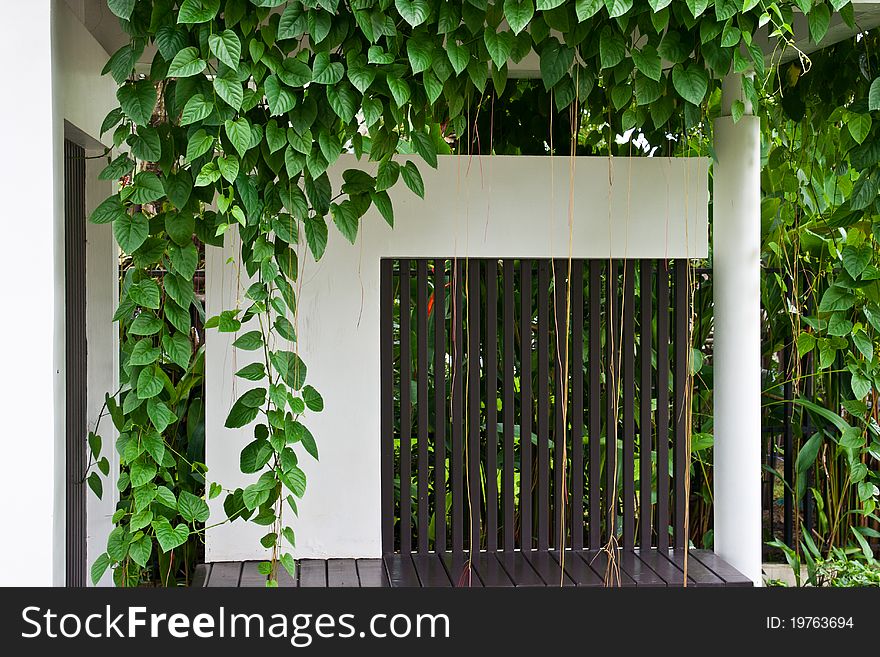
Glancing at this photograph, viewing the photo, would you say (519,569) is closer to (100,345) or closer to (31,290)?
A: (100,345)

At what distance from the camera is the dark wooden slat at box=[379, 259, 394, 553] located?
341cm

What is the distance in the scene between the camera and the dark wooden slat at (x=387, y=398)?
3408mm

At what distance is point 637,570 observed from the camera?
3.21 metres

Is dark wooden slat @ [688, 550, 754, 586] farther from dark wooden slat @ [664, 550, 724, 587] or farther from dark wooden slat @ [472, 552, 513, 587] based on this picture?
dark wooden slat @ [472, 552, 513, 587]

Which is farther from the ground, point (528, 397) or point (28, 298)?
point (28, 298)

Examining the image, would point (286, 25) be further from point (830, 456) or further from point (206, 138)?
point (830, 456)

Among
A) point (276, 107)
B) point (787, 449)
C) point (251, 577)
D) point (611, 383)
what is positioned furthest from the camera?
point (787, 449)

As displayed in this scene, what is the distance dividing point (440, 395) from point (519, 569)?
70 centimetres

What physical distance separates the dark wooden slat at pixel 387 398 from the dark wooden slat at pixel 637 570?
2.88ft

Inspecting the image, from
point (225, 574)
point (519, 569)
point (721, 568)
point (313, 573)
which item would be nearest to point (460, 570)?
point (519, 569)

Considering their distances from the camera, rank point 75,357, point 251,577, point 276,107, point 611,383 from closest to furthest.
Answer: point 276,107, point 75,357, point 251,577, point 611,383

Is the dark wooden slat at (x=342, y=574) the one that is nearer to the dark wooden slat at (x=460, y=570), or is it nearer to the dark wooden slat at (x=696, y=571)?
the dark wooden slat at (x=460, y=570)

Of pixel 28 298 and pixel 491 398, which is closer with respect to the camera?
pixel 28 298
